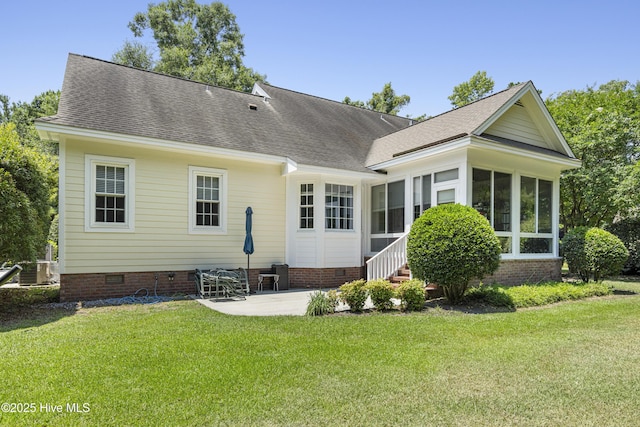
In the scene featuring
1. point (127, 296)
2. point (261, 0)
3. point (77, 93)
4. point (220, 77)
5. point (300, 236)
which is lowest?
point (127, 296)

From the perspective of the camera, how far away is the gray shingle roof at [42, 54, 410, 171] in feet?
32.4

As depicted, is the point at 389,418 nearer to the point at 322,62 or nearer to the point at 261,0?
the point at 261,0

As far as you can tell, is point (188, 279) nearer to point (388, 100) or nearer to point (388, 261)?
point (388, 261)

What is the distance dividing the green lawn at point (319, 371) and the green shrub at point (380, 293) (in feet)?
3.39

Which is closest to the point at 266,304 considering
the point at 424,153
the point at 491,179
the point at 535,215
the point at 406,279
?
the point at 406,279

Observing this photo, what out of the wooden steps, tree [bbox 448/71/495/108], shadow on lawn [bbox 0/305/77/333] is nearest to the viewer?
shadow on lawn [bbox 0/305/77/333]

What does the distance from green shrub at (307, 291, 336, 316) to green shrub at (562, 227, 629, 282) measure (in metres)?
8.06

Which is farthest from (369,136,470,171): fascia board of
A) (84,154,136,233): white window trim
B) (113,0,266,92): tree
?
(113,0,266,92): tree

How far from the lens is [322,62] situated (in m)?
17.1

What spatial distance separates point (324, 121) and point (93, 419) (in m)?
13.5

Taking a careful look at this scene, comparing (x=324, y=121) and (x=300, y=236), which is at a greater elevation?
(x=324, y=121)

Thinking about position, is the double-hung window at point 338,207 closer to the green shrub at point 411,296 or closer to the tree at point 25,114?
the green shrub at point 411,296

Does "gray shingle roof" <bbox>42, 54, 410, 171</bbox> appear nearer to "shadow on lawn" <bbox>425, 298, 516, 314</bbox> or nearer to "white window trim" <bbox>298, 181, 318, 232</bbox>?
"white window trim" <bbox>298, 181, 318, 232</bbox>

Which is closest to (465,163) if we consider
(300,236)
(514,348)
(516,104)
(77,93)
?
(516,104)
